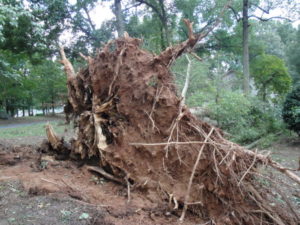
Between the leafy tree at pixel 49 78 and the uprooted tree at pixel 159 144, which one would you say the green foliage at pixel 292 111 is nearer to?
the uprooted tree at pixel 159 144

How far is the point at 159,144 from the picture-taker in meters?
3.43

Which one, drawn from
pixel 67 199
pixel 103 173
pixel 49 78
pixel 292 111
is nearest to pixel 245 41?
pixel 292 111

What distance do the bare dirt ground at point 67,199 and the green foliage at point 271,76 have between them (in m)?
14.4

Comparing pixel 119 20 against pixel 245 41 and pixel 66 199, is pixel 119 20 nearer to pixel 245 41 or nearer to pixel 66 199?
pixel 245 41

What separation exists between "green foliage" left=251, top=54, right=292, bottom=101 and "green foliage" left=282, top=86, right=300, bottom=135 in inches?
314

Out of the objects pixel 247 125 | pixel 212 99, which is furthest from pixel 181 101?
pixel 247 125

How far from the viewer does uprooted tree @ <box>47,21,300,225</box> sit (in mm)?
3492

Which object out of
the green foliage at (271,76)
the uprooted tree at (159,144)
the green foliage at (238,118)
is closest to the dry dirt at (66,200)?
the uprooted tree at (159,144)

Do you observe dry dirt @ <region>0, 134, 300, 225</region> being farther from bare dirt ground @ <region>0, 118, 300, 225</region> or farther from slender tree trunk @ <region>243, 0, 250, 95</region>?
slender tree trunk @ <region>243, 0, 250, 95</region>

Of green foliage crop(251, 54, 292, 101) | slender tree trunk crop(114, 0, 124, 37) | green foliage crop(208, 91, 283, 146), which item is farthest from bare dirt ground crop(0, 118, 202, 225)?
green foliage crop(251, 54, 292, 101)

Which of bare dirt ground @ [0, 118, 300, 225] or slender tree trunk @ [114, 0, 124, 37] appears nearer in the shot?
bare dirt ground @ [0, 118, 300, 225]

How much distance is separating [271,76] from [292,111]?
9.78 metres

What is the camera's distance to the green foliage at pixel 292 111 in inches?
353

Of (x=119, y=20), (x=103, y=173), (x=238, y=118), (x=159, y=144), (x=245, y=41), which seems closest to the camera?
(x=159, y=144)
